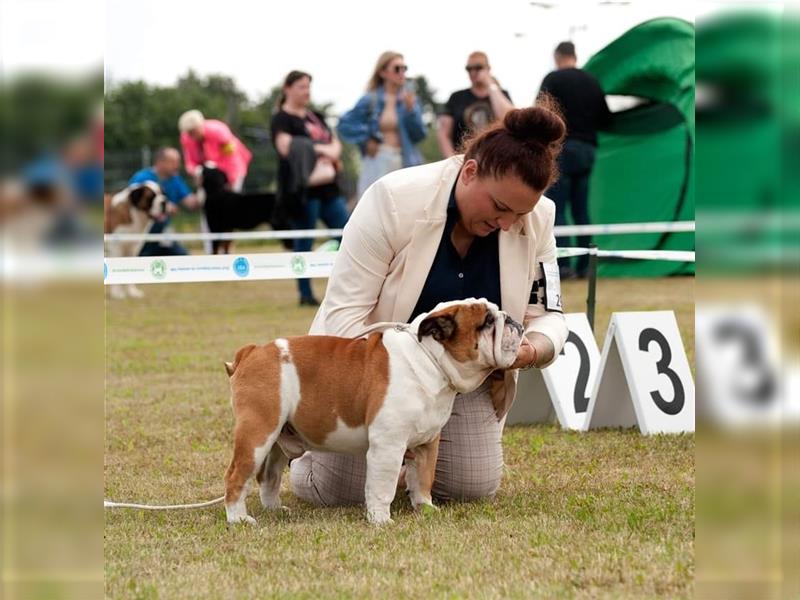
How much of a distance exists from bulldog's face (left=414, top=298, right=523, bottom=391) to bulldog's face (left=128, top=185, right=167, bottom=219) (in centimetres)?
986

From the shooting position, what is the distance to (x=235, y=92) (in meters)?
35.1

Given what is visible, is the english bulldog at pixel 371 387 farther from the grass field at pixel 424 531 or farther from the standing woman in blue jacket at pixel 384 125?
the standing woman in blue jacket at pixel 384 125

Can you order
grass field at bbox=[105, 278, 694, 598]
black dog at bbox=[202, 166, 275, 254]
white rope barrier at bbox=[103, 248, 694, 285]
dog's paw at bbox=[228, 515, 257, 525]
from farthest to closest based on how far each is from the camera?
black dog at bbox=[202, 166, 275, 254] → white rope barrier at bbox=[103, 248, 694, 285] → dog's paw at bbox=[228, 515, 257, 525] → grass field at bbox=[105, 278, 694, 598]

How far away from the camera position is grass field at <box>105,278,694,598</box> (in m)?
2.92

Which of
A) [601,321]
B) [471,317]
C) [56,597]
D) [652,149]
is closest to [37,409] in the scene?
[56,597]

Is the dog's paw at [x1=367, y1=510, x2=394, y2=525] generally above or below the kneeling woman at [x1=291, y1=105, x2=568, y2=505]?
below

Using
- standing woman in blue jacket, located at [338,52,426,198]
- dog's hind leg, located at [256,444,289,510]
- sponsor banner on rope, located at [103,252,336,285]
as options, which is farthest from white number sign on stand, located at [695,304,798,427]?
standing woman in blue jacket, located at [338,52,426,198]

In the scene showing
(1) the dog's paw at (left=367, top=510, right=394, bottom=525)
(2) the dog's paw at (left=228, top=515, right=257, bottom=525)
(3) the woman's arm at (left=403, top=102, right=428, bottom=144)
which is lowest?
(2) the dog's paw at (left=228, top=515, right=257, bottom=525)

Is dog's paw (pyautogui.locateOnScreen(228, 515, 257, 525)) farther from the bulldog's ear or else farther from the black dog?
the black dog

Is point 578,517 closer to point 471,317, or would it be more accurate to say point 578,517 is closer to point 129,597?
point 471,317

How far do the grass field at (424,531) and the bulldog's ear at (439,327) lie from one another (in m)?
0.59

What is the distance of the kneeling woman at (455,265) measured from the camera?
3.83 m

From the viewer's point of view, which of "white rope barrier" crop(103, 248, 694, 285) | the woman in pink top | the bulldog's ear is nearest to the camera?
the bulldog's ear

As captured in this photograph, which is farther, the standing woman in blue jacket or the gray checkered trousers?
the standing woman in blue jacket
